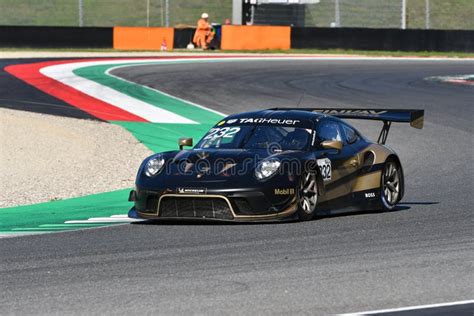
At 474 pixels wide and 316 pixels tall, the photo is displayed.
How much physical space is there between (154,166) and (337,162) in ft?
6.22

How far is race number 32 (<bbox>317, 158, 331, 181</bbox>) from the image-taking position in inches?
440

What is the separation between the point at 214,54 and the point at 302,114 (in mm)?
26625

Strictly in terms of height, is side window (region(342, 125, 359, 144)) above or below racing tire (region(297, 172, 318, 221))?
above

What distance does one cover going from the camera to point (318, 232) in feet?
33.3

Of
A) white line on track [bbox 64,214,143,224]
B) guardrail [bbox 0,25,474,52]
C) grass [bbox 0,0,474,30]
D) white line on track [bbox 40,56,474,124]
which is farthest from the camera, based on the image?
grass [bbox 0,0,474,30]

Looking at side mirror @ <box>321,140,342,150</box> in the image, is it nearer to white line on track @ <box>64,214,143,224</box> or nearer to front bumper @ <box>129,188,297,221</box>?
front bumper @ <box>129,188,297,221</box>

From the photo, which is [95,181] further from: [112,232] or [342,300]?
[342,300]

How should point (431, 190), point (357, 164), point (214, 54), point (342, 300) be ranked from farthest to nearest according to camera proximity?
point (214, 54)
point (431, 190)
point (357, 164)
point (342, 300)

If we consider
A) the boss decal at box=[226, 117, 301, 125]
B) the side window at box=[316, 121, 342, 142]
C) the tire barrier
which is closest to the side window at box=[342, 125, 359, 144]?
the side window at box=[316, 121, 342, 142]

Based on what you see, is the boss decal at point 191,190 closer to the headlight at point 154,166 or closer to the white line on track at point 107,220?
the headlight at point 154,166

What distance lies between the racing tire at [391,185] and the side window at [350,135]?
433 millimetres

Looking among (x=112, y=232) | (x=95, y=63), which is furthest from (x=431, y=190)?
(x=95, y=63)

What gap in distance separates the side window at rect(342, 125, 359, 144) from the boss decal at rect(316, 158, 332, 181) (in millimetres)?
820

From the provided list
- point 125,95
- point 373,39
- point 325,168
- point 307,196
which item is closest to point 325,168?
point 325,168
